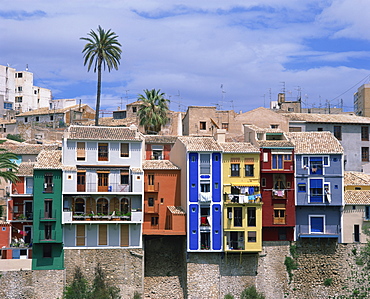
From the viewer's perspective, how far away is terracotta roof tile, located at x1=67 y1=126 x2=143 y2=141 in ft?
190

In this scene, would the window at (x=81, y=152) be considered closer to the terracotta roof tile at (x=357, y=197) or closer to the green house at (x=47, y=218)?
the green house at (x=47, y=218)

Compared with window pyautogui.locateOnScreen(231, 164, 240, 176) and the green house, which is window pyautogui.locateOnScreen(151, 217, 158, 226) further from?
the green house

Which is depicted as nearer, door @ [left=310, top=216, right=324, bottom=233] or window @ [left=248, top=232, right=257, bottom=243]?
window @ [left=248, top=232, right=257, bottom=243]

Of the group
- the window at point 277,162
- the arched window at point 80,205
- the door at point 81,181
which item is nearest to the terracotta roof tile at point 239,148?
the window at point 277,162

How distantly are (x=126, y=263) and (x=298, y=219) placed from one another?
16.4 m

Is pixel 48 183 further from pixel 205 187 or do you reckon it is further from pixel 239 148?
pixel 239 148

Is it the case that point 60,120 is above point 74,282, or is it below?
above

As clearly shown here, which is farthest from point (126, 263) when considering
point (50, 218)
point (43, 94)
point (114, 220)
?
point (43, 94)

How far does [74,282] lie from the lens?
182 ft

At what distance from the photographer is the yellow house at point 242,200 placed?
57281 mm

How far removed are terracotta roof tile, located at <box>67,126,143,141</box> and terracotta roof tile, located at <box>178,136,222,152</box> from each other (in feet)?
14.6

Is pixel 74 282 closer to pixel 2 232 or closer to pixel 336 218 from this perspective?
pixel 2 232

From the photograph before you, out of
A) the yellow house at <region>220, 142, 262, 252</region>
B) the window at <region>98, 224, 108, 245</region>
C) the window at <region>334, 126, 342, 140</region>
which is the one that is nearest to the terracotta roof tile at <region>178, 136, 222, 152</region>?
the yellow house at <region>220, 142, 262, 252</region>

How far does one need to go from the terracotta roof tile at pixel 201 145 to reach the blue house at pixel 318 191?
25.3 feet
